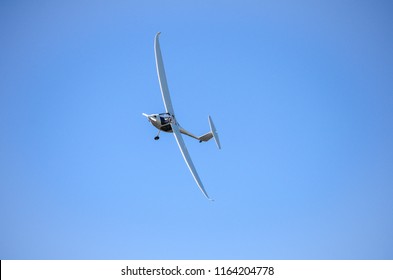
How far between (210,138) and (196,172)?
9695 mm

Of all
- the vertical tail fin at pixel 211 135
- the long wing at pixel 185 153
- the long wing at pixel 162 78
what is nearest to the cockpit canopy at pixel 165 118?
the long wing at pixel 185 153

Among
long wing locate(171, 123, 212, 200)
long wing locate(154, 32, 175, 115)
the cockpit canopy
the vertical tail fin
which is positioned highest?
long wing locate(154, 32, 175, 115)

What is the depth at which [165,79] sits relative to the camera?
45.7m

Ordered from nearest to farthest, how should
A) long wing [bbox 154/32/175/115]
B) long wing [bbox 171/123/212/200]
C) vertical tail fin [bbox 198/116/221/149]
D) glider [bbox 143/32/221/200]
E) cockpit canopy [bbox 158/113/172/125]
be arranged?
long wing [bbox 171/123/212/200]
glider [bbox 143/32/221/200]
cockpit canopy [bbox 158/113/172/125]
long wing [bbox 154/32/175/115]
vertical tail fin [bbox 198/116/221/149]

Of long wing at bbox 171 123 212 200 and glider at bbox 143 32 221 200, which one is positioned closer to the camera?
long wing at bbox 171 123 212 200

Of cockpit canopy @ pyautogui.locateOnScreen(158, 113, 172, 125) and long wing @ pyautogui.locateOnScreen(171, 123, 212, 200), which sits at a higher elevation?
cockpit canopy @ pyautogui.locateOnScreen(158, 113, 172, 125)

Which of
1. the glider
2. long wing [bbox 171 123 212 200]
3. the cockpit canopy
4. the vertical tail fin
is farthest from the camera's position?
the vertical tail fin

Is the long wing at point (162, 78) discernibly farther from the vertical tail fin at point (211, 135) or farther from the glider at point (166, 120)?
the vertical tail fin at point (211, 135)

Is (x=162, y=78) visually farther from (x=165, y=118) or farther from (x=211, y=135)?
(x=211, y=135)

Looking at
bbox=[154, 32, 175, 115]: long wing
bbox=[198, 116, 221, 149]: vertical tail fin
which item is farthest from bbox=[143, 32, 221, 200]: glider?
bbox=[198, 116, 221, 149]: vertical tail fin

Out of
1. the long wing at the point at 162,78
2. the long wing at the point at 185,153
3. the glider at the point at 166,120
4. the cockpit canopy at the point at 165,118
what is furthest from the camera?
the long wing at the point at 162,78

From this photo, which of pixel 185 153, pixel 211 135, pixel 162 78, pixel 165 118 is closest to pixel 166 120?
pixel 165 118

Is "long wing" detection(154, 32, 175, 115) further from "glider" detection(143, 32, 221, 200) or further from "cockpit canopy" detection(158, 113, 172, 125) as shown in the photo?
"cockpit canopy" detection(158, 113, 172, 125)
